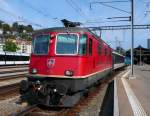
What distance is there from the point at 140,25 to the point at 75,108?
1429 inches

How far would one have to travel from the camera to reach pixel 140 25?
1858 inches

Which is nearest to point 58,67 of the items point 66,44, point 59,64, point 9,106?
point 59,64

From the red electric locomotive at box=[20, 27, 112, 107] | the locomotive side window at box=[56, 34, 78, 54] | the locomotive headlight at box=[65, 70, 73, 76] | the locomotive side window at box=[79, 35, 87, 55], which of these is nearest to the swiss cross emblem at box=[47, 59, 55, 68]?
the red electric locomotive at box=[20, 27, 112, 107]

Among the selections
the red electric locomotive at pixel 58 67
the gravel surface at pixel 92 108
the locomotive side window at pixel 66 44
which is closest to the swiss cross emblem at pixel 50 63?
the red electric locomotive at pixel 58 67

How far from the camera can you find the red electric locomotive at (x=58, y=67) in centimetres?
1198

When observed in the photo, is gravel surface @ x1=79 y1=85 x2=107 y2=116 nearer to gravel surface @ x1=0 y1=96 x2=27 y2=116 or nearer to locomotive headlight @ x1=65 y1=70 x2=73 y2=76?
locomotive headlight @ x1=65 y1=70 x2=73 y2=76

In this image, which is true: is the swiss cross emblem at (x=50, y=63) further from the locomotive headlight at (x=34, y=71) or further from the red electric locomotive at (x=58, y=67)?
the locomotive headlight at (x=34, y=71)

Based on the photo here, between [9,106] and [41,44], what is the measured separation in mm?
2560

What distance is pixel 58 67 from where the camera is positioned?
12430 mm

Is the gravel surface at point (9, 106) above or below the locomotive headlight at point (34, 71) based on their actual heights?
below

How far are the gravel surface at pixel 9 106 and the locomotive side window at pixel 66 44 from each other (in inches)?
94.2

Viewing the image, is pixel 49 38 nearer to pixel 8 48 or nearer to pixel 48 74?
pixel 48 74

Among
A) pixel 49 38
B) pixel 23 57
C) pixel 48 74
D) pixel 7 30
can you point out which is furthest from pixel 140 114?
pixel 7 30

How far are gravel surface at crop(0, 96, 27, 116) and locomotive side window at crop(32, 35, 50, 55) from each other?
205 centimetres
